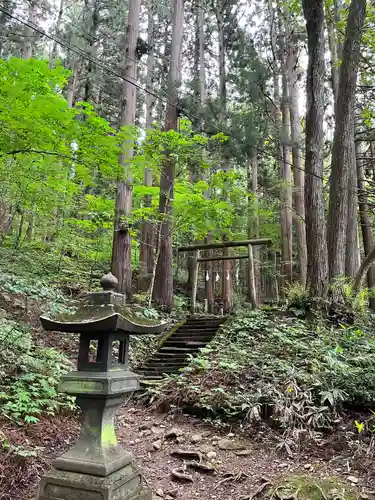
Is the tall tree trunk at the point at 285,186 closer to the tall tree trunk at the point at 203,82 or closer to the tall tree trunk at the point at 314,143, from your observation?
the tall tree trunk at the point at 203,82

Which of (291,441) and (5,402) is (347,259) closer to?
(291,441)

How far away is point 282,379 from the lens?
5.40 m

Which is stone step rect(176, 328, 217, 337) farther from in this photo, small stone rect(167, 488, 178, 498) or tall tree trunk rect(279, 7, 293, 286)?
tall tree trunk rect(279, 7, 293, 286)

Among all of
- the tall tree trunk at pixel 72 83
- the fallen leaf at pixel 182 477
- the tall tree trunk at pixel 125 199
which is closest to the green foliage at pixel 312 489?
the fallen leaf at pixel 182 477

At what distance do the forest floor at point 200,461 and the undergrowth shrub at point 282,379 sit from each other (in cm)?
33

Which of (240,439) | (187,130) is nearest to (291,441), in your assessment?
(240,439)

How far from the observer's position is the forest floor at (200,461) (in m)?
3.57

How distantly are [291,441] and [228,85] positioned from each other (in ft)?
50.1

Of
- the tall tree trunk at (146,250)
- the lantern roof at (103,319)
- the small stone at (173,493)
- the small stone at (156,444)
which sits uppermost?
the tall tree trunk at (146,250)

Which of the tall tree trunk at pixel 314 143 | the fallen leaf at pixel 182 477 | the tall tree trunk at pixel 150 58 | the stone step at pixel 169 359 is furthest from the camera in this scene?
the tall tree trunk at pixel 150 58

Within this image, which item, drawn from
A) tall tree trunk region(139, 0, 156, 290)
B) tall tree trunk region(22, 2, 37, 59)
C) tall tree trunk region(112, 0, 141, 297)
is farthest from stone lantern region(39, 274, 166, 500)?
tall tree trunk region(22, 2, 37, 59)

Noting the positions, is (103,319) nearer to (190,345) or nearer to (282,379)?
(282,379)

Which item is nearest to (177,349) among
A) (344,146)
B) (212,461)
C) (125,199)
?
(212,461)

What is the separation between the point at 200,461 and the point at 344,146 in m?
7.77
